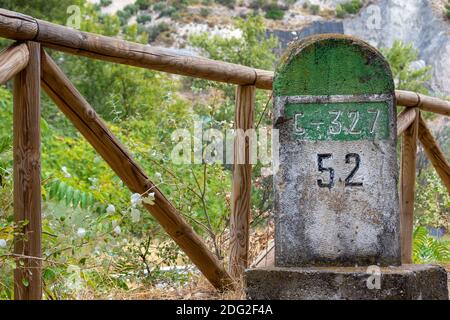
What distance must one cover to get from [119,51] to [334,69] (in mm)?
961

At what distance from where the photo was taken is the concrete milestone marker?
12.3 ft

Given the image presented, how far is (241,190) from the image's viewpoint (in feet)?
15.8

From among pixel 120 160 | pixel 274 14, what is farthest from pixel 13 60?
pixel 274 14

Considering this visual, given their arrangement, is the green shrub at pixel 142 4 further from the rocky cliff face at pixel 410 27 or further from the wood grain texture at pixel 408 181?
the wood grain texture at pixel 408 181

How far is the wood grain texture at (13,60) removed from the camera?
124 inches

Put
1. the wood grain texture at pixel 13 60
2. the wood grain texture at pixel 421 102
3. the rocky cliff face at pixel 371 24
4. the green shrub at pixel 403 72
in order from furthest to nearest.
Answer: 1. the rocky cliff face at pixel 371 24
2. the green shrub at pixel 403 72
3. the wood grain texture at pixel 421 102
4. the wood grain texture at pixel 13 60

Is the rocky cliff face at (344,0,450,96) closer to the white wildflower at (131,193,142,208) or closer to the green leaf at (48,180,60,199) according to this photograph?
the green leaf at (48,180,60,199)

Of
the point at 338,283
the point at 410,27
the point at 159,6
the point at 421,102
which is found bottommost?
the point at 338,283

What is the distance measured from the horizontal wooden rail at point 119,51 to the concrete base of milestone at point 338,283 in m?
1.13

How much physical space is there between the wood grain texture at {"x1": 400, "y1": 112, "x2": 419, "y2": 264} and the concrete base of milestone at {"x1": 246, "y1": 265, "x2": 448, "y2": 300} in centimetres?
246

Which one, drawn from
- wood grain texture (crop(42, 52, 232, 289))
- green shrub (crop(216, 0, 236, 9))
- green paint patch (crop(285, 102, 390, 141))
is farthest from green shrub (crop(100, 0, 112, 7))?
green paint patch (crop(285, 102, 390, 141))

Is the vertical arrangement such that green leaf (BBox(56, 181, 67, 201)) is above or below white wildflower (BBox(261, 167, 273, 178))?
below

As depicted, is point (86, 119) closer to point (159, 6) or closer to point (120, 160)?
point (120, 160)

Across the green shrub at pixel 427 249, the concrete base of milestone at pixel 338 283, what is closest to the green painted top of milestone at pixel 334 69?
the concrete base of milestone at pixel 338 283
